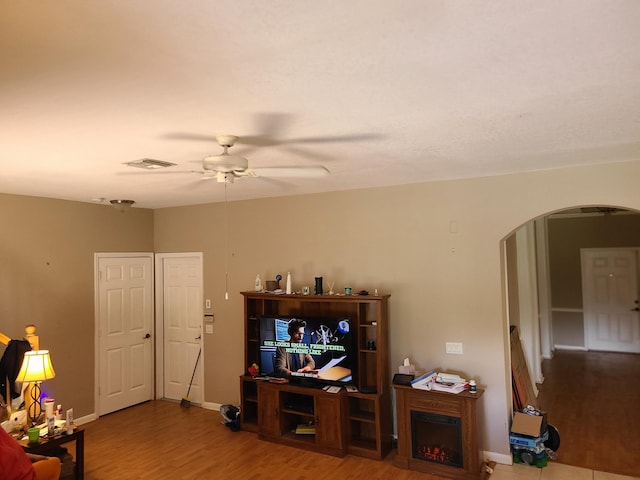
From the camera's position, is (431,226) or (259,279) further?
(259,279)

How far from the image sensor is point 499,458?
4164 millimetres

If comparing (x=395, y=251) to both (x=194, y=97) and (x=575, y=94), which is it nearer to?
(x=575, y=94)

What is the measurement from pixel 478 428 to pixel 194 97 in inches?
153

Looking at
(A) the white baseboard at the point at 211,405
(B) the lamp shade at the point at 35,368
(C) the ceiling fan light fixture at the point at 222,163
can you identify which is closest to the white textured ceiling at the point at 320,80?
(C) the ceiling fan light fixture at the point at 222,163

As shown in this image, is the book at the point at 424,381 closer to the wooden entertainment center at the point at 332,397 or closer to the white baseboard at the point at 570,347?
the wooden entertainment center at the point at 332,397

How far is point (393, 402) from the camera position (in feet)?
15.4

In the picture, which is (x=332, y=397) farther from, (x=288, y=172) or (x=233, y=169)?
(x=233, y=169)

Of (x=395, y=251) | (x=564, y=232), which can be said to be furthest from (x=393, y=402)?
(x=564, y=232)

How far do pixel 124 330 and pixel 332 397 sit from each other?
10.4ft

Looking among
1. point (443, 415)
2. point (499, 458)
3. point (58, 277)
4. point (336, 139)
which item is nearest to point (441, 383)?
point (443, 415)

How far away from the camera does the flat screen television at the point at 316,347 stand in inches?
180

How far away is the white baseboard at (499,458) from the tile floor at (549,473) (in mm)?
46

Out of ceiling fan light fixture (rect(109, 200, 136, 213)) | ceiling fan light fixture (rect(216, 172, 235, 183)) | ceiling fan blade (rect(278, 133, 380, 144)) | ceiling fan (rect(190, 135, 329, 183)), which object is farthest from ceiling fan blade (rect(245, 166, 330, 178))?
ceiling fan light fixture (rect(109, 200, 136, 213))

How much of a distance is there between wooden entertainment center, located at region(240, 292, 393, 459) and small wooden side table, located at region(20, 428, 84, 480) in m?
1.76
